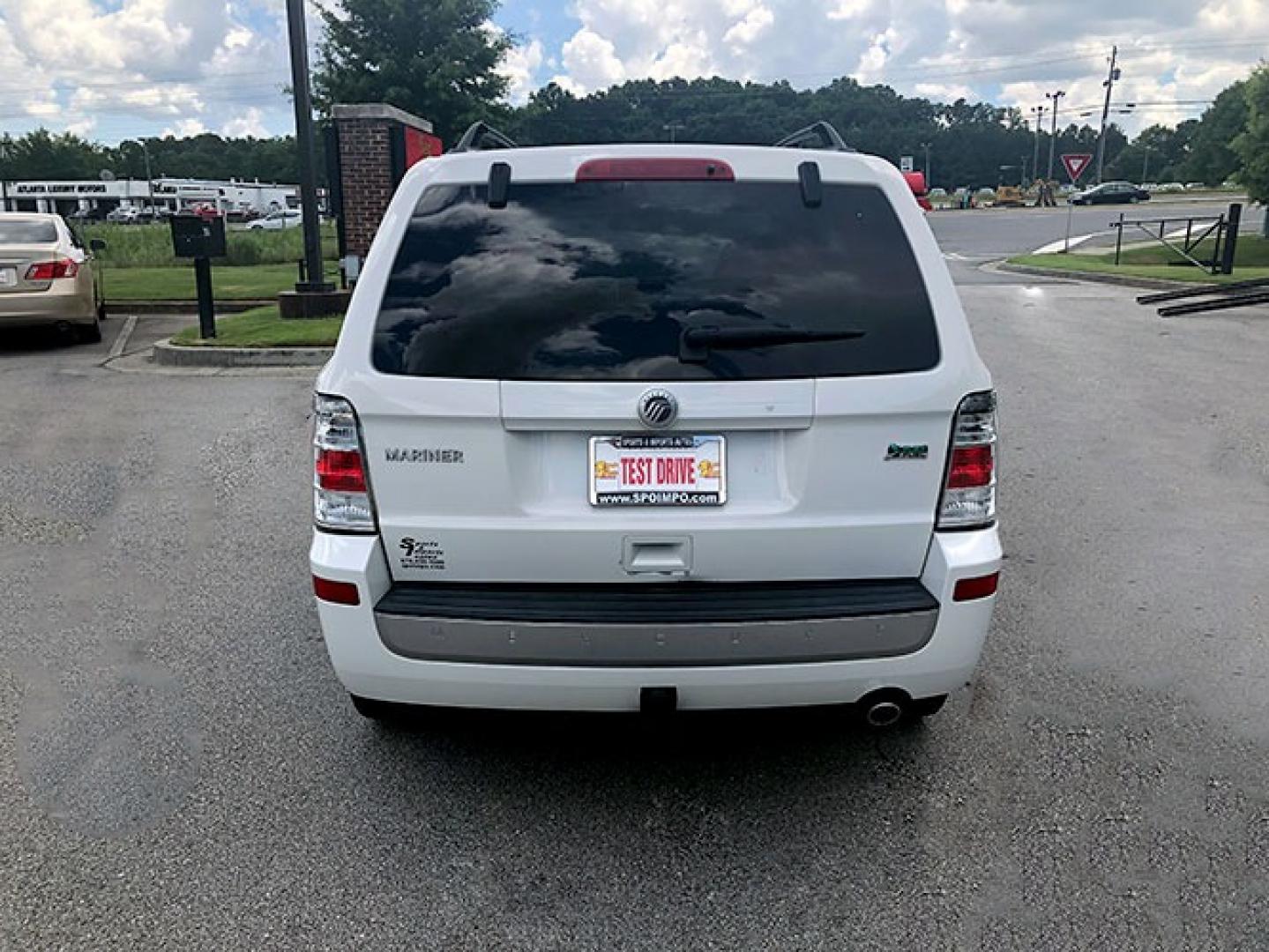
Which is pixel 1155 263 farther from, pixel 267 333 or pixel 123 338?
pixel 123 338

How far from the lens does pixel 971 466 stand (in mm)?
3051

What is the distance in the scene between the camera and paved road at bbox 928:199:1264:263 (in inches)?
1287

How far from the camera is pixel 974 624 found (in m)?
3.07

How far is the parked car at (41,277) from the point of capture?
39.2 feet

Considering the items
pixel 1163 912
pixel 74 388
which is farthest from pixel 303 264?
pixel 1163 912

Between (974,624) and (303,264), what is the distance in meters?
Result: 14.7

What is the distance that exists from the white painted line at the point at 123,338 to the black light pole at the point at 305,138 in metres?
2.24

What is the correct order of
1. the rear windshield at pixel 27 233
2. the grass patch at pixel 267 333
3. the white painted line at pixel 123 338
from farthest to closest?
1. the white painted line at pixel 123 338
2. the rear windshield at pixel 27 233
3. the grass patch at pixel 267 333

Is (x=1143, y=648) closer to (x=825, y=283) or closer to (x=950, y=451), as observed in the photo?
(x=950, y=451)

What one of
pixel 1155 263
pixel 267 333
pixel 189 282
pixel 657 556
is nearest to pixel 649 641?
pixel 657 556

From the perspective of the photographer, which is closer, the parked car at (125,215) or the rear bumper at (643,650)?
the rear bumper at (643,650)

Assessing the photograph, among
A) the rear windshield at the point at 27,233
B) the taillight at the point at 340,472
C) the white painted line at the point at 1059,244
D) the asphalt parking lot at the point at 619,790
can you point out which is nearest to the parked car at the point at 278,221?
the white painted line at the point at 1059,244

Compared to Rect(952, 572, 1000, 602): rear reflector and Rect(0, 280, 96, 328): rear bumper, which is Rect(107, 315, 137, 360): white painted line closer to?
Rect(0, 280, 96, 328): rear bumper

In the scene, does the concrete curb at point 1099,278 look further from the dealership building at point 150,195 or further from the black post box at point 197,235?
the dealership building at point 150,195
